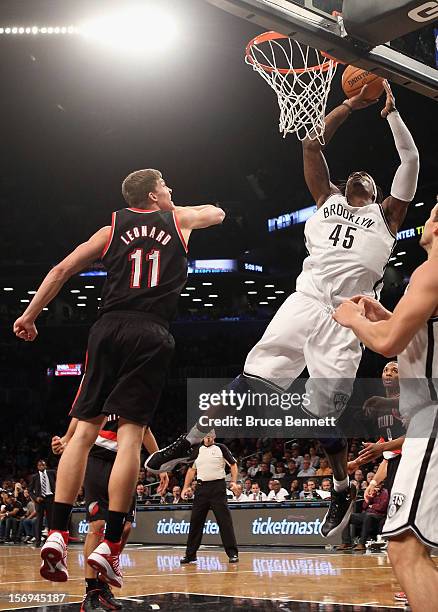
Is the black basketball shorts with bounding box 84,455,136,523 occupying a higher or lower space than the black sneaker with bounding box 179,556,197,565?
higher

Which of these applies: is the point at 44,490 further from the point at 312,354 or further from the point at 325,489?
the point at 312,354

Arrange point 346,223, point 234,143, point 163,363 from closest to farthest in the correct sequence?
point 163,363, point 346,223, point 234,143

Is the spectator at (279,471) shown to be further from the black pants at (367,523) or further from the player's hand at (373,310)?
the player's hand at (373,310)

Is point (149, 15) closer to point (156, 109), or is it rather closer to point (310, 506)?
point (156, 109)

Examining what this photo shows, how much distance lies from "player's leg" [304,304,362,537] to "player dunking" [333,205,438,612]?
1536 millimetres

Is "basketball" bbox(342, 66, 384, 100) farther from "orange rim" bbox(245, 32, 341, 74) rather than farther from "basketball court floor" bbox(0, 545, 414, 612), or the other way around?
"basketball court floor" bbox(0, 545, 414, 612)

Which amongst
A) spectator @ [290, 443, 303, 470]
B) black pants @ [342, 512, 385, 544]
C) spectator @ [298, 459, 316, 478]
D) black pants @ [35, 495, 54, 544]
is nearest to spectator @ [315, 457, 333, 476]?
spectator @ [298, 459, 316, 478]

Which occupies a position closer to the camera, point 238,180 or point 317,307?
point 317,307

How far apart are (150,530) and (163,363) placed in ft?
41.0

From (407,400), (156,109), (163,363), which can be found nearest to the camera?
(407,400)

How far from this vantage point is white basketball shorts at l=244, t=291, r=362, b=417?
494 cm

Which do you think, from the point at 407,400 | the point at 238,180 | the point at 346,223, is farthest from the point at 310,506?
the point at 238,180

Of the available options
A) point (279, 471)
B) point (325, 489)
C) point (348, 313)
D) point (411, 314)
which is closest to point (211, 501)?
point (325, 489)

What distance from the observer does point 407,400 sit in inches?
134
